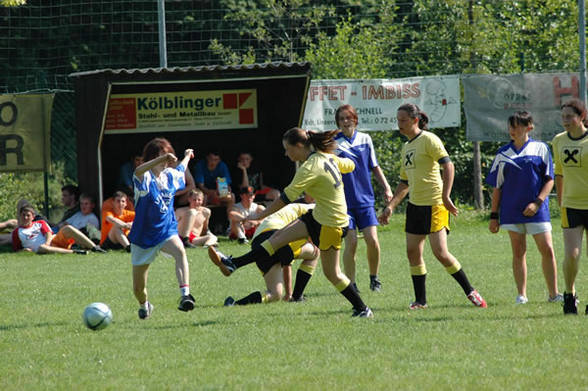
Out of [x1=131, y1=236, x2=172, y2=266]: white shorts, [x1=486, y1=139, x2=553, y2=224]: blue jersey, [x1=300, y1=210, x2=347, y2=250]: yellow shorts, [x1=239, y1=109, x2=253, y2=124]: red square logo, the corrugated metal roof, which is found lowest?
[x1=131, y1=236, x2=172, y2=266]: white shorts

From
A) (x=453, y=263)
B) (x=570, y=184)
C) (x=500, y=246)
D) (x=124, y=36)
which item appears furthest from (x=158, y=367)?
(x=124, y=36)

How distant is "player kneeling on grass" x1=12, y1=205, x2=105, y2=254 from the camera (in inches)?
587

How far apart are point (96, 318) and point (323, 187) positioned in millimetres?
2181

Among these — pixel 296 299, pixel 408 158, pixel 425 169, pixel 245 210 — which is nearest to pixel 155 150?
pixel 296 299

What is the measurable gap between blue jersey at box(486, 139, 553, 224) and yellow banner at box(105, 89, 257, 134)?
30.8 feet

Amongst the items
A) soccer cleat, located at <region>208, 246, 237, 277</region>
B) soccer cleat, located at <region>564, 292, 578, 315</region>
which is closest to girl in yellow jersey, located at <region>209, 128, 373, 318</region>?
soccer cleat, located at <region>208, 246, 237, 277</region>

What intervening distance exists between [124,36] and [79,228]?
13859mm

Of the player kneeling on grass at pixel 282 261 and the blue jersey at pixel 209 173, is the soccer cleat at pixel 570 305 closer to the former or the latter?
the player kneeling on grass at pixel 282 261

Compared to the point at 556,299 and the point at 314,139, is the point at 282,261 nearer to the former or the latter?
the point at 314,139

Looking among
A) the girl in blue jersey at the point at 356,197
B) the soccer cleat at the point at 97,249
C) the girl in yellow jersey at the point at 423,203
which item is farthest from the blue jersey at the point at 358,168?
the soccer cleat at the point at 97,249

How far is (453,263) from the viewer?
28.4 ft

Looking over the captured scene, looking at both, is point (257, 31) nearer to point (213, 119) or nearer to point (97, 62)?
point (213, 119)

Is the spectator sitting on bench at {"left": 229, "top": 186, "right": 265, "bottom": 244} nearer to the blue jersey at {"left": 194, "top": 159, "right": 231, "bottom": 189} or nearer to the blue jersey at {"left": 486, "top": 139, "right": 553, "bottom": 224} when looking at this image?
the blue jersey at {"left": 194, "top": 159, "right": 231, "bottom": 189}

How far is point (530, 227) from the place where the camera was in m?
8.76
